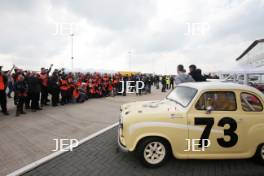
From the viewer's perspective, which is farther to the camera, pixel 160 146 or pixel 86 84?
pixel 86 84

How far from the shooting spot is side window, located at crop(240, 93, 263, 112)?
5.06 metres

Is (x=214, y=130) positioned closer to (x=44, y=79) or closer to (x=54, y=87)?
(x=54, y=87)

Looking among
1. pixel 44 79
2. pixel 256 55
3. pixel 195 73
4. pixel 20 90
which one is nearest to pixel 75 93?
pixel 44 79

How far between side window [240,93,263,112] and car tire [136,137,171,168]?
1875 mm

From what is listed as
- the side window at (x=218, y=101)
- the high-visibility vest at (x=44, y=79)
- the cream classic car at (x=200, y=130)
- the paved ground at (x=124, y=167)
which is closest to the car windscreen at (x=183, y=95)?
the cream classic car at (x=200, y=130)

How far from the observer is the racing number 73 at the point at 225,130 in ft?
15.9

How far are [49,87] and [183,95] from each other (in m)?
8.96

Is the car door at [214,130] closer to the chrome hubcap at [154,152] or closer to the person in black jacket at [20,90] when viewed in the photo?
the chrome hubcap at [154,152]

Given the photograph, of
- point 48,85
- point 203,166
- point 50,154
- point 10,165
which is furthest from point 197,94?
point 48,85

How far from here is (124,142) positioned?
4.98m

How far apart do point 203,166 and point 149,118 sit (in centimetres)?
155

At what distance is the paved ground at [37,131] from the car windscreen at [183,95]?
120 inches

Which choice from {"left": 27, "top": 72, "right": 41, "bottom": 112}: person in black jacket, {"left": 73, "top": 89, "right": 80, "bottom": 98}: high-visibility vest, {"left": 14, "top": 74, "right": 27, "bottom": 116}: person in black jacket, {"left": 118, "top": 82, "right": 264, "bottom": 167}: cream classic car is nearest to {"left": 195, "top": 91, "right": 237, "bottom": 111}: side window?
{"left": 118, "top": 82, "right": 264, "bottom": 167}: cream classic car

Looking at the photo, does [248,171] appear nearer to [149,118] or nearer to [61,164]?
[149,118]
